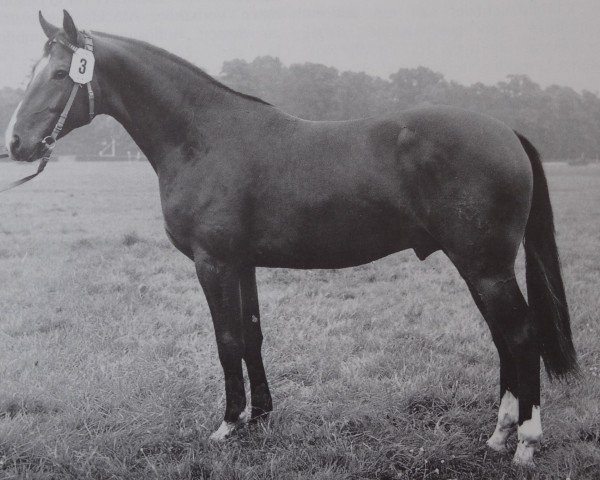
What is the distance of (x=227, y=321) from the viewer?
3119 millimetres

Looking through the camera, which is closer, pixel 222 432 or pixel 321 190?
pixel 321 190

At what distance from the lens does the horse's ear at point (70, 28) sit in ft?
9.38

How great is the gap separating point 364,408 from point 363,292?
302cm

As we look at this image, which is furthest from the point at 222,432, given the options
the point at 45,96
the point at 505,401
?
the point at 45,96

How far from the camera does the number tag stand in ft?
9.65

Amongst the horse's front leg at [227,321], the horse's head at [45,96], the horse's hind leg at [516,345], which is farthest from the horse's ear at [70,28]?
the horse's hind leg at [516,345]

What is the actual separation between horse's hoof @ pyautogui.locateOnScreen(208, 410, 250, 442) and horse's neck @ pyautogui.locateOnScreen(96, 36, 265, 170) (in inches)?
71.1

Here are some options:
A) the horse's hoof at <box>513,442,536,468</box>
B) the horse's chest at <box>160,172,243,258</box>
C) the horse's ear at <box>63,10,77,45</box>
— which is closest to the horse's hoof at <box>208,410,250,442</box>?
the horse's chest at <box>160,172,243,258</box>

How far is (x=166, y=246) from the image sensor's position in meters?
9.00

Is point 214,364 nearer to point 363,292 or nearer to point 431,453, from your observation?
point 431,453

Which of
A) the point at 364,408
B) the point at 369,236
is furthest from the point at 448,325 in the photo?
the point at 369,236

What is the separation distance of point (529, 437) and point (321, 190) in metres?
1.95

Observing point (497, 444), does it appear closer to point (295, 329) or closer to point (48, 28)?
point (295, 329)

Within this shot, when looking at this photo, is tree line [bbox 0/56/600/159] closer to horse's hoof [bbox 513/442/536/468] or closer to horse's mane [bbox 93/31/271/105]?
horse's mane [bbox 93/31/271/105]
